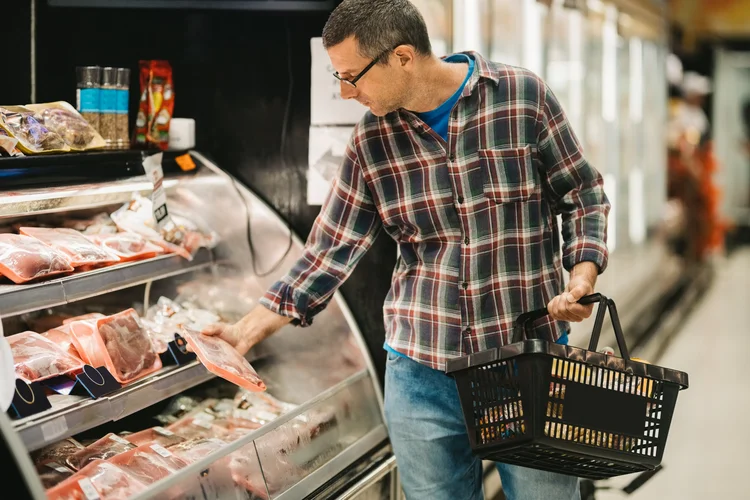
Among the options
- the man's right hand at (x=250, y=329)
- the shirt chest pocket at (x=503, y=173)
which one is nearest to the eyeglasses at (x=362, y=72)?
the shirt chest pocket at (x=503, y=173)

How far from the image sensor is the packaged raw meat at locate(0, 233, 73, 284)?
81.0 inches

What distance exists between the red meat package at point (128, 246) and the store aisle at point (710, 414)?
2.50 metres

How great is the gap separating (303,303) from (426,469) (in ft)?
1.75

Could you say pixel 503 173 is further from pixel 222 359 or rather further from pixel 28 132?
pixel 28 132

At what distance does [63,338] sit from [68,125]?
61 cm

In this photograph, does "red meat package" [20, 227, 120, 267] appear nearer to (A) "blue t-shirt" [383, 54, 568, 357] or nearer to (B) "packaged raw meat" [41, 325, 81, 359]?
(B) "packaged raw meat" [41, 325, 81, 359]

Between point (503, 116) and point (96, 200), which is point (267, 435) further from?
point (503, 116)

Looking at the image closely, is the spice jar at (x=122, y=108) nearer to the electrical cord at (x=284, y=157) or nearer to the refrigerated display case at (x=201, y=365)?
the refrigerated display case at (x=201, y=365)

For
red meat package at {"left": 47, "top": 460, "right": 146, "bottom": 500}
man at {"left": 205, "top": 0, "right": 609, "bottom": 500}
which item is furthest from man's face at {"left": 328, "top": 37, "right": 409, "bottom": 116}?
red meat package at {"left": 47, "top": 460, "right": 146, "bottom": 500}

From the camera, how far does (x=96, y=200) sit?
2.42 meters

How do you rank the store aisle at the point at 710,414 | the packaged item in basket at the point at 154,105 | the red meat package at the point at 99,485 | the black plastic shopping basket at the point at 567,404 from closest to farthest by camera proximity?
the black plastic shopping basket at the point at 567,404 → the red meat package at the point at 99,485 → the packaged item in basket at the point at 154,105 → the store aisle at the point at 710,414

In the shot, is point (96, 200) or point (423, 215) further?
point (96, 200)

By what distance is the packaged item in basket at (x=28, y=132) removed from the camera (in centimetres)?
224

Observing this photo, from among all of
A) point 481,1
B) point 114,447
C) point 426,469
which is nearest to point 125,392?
point 114,447
